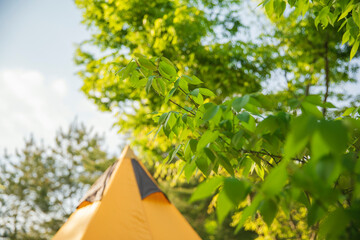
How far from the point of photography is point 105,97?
4.89 meters

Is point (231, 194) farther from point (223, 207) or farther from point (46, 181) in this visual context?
point (46, 181)

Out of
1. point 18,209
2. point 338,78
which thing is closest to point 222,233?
point 338,78

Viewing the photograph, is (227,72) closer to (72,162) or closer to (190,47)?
(190,47)

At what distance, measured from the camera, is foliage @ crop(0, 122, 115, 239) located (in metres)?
14.8

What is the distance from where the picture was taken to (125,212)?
2.86 m

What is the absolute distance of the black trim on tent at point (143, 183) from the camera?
3.16 metres

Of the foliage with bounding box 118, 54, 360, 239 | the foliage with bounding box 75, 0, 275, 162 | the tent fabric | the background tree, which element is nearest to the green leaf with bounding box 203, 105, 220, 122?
the foliage with bounding box 118, 54, 360, 239

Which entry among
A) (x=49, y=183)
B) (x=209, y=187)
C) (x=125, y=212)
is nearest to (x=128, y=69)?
(x=209, y=187)

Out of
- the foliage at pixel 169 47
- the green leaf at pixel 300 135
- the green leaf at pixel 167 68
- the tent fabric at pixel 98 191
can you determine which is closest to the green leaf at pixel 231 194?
the green leaf at pixel 300 135

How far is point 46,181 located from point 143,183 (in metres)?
14.9

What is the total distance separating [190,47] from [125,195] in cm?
251

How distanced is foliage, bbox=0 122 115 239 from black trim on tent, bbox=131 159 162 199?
40.7 ft

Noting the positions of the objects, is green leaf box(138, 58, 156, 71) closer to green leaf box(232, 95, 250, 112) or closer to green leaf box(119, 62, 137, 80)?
green leaf box(119, 62, 137, 80)

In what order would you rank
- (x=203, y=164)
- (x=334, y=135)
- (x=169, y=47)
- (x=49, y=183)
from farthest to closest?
(x=49, y=183) → (x=169, y=47) → (x=203, y=164) → (x=334, y=135)
